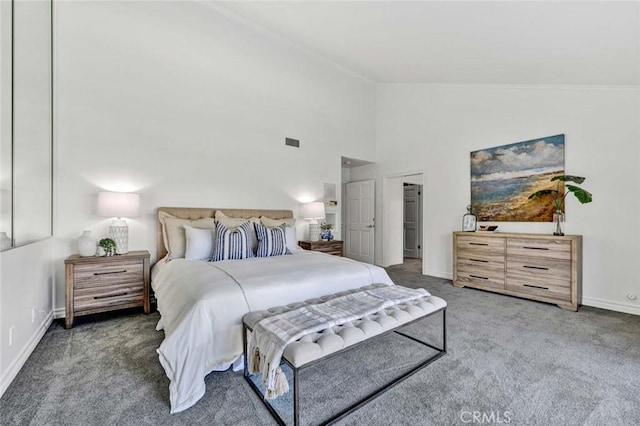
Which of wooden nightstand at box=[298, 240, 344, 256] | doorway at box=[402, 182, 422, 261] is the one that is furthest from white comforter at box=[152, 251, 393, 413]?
doorway at box=[402, 182, 422, 261]

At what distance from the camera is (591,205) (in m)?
3.51

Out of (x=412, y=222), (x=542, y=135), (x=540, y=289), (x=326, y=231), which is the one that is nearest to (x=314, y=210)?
(x=326, y=231)

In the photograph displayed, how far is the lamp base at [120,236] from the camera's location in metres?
3.19

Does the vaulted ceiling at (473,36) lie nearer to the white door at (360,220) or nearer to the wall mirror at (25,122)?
the wall mirror at (25,122)

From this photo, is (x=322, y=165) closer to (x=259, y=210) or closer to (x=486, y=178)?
(x=259, y=210)

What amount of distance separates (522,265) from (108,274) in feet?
16.3

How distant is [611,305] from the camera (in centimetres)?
334

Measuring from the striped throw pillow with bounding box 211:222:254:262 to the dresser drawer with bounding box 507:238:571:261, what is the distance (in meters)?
3.45

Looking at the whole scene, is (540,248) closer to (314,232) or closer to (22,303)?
(314,232)

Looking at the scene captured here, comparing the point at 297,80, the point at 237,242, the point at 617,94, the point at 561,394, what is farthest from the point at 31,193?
the point at 617,94

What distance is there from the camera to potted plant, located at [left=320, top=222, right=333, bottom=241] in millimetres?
4979

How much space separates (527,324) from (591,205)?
191 centimetres

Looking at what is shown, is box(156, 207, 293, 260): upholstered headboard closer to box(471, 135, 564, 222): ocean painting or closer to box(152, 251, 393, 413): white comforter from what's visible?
box(152, 251, 393, 413): white comforter

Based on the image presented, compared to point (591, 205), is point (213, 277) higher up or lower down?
lower down
